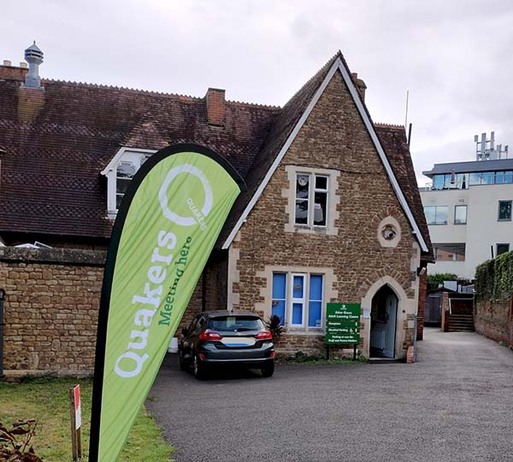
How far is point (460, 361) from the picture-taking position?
17875 mm

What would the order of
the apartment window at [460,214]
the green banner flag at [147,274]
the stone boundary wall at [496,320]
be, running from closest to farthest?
the green banner flag at [147,274] → the stone boundary wall at [496,320] → the apartment window at [460,214]

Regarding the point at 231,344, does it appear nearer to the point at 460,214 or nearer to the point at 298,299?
the point at 298,299

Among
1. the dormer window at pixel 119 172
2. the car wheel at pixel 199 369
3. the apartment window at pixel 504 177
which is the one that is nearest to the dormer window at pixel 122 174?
the dormer window at pixel 119 172

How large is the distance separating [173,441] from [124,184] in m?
12.0

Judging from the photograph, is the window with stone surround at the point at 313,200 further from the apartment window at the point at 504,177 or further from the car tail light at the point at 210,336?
the apartment window at the point at 504,177

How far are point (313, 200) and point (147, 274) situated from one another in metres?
13.7

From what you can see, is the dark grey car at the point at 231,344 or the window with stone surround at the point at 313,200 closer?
the dark grey car at the point at 231,344

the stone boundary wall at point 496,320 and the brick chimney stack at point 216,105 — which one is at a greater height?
the brick chimney stack at point 216,105

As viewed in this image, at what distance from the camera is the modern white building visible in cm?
4694

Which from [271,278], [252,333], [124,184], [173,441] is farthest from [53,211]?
[173,441]

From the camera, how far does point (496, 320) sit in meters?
24.5

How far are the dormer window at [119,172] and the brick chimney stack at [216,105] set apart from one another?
3541 millimetres

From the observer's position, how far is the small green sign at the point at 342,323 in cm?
1755

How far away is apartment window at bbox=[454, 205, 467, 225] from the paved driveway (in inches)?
1430
